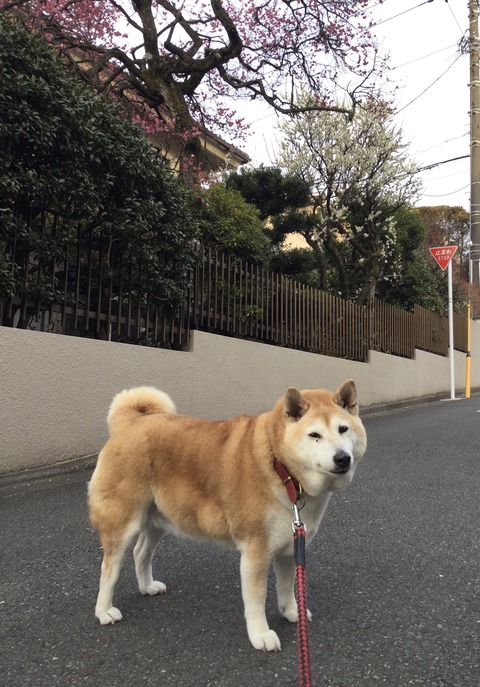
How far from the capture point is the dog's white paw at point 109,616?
261cm

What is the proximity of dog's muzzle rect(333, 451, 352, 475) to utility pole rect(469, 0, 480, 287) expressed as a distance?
62.1 ft

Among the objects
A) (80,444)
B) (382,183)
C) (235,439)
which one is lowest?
(80,444)

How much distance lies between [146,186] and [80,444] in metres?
3.11

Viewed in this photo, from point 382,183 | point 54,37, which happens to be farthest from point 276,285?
point 382,183

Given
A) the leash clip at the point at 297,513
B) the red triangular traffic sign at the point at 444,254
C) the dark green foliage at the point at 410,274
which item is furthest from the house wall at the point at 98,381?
the dark green foliage at the point at 410,274

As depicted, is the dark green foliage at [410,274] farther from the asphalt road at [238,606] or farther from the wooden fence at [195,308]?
the asphalt road at [238,606]

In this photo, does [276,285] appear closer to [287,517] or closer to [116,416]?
[116,416]

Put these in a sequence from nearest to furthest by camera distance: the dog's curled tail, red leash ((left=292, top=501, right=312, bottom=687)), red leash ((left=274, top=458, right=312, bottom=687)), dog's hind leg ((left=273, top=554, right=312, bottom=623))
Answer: red leash ((left=292, top=501, right=312, bottom=687)) → red leash ((left=274, top=458, right=312, bottom=687)) → dog's hind leg ((left=273, top=554, right=312, bottom=623)) → the dog's curled tail

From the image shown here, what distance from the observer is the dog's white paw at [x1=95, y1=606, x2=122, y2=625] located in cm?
261

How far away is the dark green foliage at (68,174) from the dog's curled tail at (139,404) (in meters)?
2.74

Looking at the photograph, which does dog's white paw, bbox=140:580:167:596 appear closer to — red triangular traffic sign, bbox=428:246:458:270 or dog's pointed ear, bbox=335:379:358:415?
dog's pointed ear, bbox=335:379:358:415

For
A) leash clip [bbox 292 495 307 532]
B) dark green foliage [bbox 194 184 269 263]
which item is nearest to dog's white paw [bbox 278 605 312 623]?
leash clip [bbox 292 495 307 532]

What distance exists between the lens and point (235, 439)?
2.62 metres

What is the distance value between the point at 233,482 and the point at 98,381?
403 centimetres
